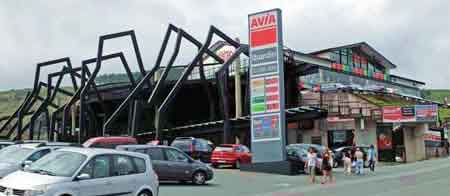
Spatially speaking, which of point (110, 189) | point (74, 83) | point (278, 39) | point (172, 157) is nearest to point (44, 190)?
point (110, 189)

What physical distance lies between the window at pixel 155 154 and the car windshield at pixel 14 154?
4.49 m

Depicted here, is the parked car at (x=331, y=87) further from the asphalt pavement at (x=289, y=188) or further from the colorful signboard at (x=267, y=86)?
the asphalt pavement at (x=289, y=188)

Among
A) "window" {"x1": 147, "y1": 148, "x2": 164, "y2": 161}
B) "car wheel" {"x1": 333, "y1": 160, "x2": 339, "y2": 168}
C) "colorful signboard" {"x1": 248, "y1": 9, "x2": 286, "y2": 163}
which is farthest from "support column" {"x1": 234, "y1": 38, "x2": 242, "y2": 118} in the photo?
"window" {"x1": 147, "y1": 148, "x2": 164, "y2": 161}

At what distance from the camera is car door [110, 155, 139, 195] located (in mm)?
11734

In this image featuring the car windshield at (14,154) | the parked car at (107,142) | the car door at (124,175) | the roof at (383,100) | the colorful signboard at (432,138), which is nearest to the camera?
the car door at (124,175)

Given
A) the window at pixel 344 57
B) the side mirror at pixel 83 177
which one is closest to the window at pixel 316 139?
the window at pixel 344 57

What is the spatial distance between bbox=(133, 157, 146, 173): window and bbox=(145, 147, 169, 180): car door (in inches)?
282

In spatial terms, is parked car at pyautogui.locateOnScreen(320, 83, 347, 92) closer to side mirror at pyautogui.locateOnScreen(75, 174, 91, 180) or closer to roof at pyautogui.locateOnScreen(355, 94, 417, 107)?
roof at pyautogui.locateOnScreen(355, 94, 417, 107)

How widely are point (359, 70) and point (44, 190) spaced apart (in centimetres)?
5846

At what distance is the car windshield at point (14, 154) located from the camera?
1611 centimetres

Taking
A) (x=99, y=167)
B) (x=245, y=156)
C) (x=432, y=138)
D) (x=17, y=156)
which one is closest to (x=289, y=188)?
(x=17, y=156)

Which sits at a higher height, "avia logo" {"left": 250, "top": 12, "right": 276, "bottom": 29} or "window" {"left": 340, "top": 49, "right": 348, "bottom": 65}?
"window" {"left": 340, "top": 49, "right": 348, "bottom": 65}

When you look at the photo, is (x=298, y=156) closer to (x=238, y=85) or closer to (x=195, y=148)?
(x=195, y=148)

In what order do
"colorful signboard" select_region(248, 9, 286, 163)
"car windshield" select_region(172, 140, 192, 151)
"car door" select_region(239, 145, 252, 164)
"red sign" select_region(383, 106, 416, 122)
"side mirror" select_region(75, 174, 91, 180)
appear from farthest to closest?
"red sign" select_region(383, 106, 416, 122) → "car windshield" select_region(172, 140, 192, 151) → "car door" select_region(239, 145, 252, 164) → "colorful signboard" select_region(248, 9, 286, 163) → "side mirror" select_region(75, 174, 91, 180)
